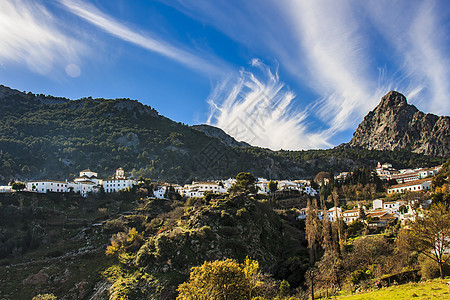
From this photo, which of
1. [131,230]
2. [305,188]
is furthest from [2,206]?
[305,188]

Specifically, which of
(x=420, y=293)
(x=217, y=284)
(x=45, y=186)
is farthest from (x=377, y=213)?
(x=45, y=186)

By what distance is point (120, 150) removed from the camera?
13550cm

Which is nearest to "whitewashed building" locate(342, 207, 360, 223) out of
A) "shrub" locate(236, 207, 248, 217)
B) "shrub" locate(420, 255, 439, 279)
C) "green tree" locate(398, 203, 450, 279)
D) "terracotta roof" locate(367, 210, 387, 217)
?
"terracotta roof" locate(367, 210, 387, 217)

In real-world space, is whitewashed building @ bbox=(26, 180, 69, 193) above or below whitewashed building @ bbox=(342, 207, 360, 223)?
above

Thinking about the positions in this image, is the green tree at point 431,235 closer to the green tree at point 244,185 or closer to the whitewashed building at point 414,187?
the green tree at point 244,185

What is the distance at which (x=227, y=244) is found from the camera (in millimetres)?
49594

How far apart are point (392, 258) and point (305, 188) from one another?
5762cm

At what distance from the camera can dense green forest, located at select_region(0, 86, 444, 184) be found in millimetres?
119344

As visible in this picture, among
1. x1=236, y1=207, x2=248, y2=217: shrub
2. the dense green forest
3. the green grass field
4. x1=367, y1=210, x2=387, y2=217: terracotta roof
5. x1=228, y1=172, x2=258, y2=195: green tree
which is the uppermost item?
the dense green forest

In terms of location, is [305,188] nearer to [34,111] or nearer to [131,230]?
[131,230]

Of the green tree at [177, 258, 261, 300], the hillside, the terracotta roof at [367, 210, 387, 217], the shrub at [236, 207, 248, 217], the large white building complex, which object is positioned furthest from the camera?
the large white building complex

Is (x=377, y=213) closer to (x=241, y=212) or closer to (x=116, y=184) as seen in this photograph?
(x=241, y=212)

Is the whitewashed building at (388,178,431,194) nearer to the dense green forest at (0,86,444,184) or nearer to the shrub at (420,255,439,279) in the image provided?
the shrub at (420,255,439,279)

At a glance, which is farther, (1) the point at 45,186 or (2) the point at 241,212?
(1) the point at 45,186
